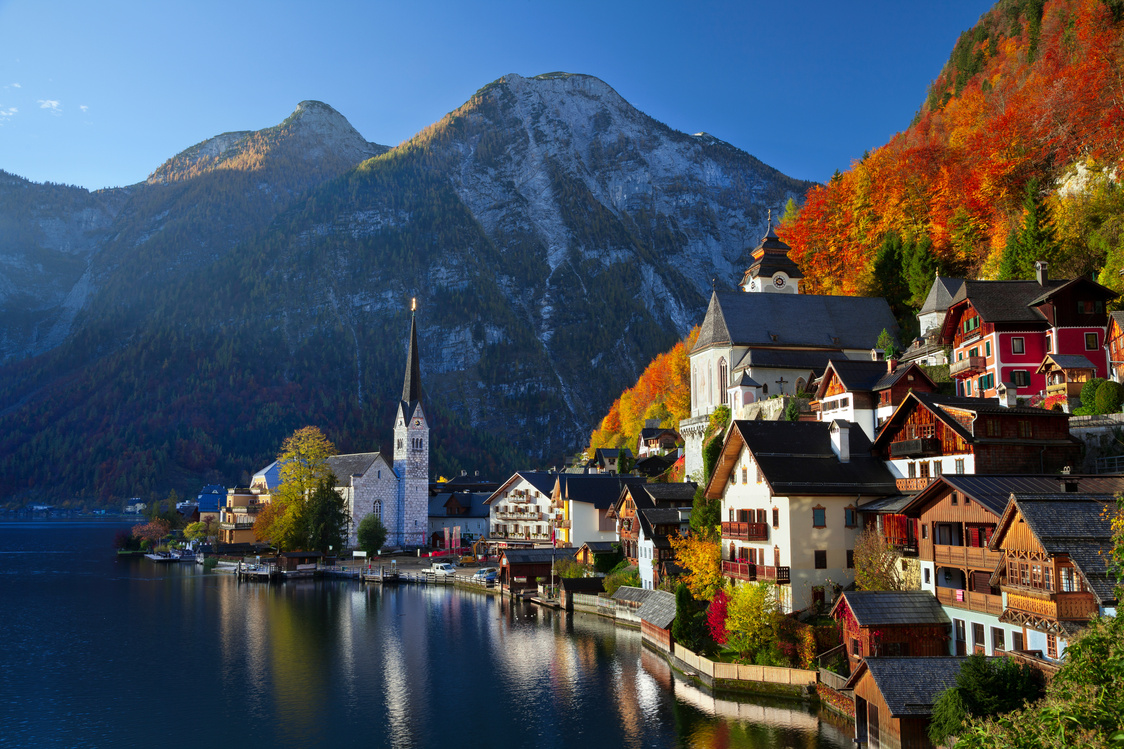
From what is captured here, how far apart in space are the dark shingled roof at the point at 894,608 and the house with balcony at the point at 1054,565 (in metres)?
4.45

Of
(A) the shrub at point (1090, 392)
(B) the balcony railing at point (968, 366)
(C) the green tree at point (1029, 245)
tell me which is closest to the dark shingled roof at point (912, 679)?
(A) the shrub at point (1090, 392)

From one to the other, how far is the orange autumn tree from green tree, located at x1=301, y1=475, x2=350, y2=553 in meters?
39.2

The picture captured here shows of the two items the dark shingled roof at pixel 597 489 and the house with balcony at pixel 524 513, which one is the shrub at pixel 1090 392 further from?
the house with balcony at pixel 524 513

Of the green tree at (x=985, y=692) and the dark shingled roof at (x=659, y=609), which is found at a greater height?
the green tree at (x=985, y=692)

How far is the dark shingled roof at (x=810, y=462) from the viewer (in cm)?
3834

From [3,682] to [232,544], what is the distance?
69976 mm

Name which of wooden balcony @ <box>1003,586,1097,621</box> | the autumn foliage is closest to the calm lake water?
wooden balcony @ <box>1003,586,1097,621</box>

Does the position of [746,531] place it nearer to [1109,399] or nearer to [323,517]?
[1109,399]

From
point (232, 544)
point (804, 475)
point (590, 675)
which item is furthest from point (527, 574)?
point (232, 544)

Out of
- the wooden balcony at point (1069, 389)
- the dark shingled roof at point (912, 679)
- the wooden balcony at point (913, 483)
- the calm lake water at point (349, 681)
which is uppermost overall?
the wooden balcony at point (1069, 389)

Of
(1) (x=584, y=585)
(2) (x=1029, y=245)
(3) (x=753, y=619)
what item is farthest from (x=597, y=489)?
(2) (x=1029, y=245)

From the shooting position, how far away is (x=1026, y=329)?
44.9 meters

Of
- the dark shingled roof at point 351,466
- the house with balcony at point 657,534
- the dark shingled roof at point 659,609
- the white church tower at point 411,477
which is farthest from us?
the white church tower at point 411,477

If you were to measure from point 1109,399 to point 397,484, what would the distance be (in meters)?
90.2
